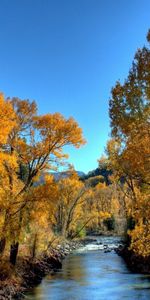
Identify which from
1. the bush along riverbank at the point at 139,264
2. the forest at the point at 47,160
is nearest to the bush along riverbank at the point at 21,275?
the forest at the point at 47,160

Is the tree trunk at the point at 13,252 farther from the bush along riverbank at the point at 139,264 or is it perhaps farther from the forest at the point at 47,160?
the bush along riverbank at the point at 139,264

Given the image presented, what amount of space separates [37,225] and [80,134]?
895 cm

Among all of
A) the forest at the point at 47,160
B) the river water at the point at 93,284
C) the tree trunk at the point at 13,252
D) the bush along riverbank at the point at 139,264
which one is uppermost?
the forest at the point at 47,160

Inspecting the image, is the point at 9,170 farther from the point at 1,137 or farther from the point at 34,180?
the point at 1,137

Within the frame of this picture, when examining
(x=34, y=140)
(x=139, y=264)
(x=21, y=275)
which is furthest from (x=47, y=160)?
(x=139, y=264)

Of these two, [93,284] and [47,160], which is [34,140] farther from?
[93,284]

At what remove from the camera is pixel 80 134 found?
72.0 feet

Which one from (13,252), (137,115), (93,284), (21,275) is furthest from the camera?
(93,284)

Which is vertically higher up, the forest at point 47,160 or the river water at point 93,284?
the forest at point 47,160

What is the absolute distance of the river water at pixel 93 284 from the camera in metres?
17.9

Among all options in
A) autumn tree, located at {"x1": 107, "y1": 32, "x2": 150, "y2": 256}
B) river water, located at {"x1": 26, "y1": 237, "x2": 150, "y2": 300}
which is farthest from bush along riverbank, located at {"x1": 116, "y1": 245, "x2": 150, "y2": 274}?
autumn tree, located at {"x1": 107, "y1": 32, "x2": 150, "y2": 256}

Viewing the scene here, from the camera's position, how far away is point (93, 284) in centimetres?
2159

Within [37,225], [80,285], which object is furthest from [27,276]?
[37,225]

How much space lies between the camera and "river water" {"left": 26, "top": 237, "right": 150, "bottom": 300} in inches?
704
